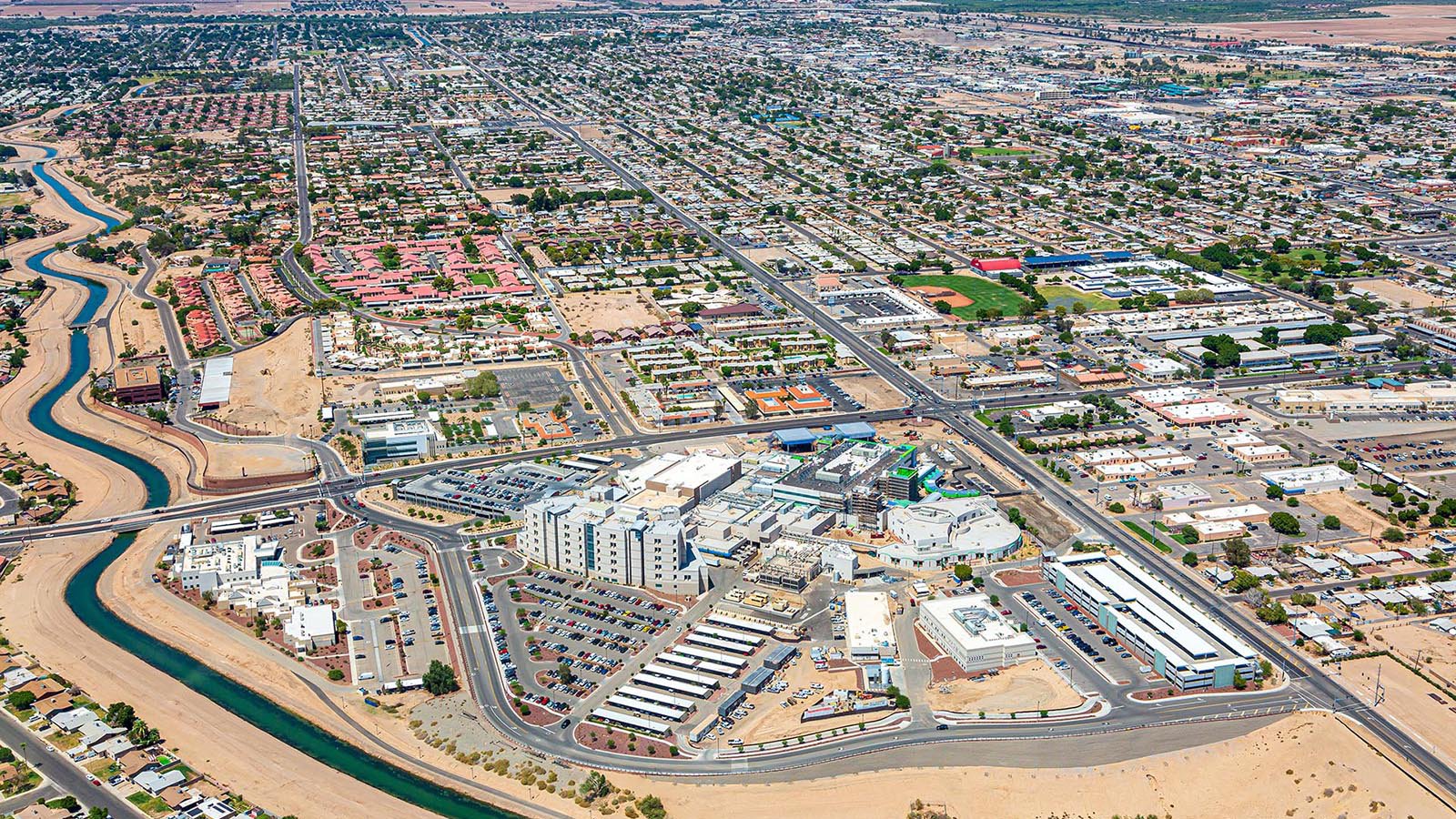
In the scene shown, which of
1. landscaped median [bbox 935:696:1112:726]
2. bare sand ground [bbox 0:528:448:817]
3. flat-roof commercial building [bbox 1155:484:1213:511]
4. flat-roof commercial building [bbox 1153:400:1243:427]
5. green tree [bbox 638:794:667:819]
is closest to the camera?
green tree [bbox 638:794:667:819]

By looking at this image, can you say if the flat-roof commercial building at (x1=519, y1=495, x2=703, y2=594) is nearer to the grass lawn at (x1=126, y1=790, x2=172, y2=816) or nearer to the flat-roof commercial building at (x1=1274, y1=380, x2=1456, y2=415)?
the grass lawn at (x1=126, y1=790, x2=172, y2=816)

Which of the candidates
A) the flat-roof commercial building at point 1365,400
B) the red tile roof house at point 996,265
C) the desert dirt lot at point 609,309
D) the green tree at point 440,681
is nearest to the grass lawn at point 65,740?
the green tree at point 440,681


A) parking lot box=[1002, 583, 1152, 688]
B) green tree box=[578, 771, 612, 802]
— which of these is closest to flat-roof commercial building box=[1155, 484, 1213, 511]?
parking lot box=[1002, 583, 1152, 688]

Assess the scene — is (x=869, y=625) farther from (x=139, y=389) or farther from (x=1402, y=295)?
(x=1402, y=295)

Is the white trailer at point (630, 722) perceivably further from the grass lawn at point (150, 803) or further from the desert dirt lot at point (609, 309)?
the desert dirt lot at point (609, 309)

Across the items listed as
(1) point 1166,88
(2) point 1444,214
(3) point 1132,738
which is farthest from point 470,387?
(1) point 1166,88

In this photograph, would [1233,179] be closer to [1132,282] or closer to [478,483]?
[1132,282]
